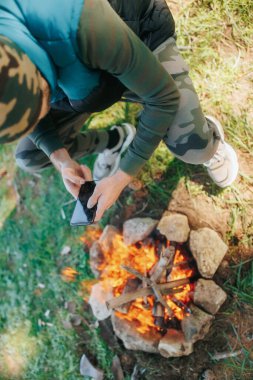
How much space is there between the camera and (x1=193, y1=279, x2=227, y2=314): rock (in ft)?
6.61

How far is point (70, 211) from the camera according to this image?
2.79 metres

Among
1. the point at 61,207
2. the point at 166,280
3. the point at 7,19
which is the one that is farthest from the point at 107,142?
the point at 7,19

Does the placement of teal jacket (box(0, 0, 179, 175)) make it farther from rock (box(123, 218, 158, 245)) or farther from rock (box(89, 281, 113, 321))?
rock (box(89, 281, 113, 321))

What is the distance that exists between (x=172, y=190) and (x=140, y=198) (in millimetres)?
244

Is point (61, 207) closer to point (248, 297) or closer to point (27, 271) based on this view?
point (27, 271)

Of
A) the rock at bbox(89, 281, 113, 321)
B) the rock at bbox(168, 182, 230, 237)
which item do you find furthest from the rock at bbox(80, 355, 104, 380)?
the rock at bbox(168, 182, 230, 237)

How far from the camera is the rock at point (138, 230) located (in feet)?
7.43

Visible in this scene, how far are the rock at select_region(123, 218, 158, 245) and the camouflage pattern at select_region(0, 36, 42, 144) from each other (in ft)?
4.46

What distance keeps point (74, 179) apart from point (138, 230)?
27.6 inches

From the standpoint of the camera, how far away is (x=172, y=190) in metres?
2.37

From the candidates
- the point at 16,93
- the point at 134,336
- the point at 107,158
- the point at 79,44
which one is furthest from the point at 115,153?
the point at 16,93

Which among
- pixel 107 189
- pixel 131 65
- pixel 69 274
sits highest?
pixel 131 65

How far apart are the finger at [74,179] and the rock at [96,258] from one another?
80cm

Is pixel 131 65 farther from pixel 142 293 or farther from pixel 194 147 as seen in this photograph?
pixel 142 293
